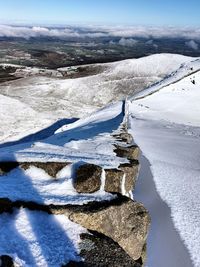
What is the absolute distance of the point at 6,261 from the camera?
8.73 metres

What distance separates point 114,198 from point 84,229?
1.81 meters

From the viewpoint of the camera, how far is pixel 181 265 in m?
13.0

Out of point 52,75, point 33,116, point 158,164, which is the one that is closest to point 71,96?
point 33,116

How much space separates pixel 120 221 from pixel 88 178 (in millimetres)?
1864

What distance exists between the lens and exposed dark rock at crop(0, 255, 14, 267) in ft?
28.2

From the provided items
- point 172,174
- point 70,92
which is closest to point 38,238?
point 172,174

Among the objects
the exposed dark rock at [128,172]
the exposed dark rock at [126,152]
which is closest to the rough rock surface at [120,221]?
the exposed dark rock at [128,172]

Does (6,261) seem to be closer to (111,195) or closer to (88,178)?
(111,195)

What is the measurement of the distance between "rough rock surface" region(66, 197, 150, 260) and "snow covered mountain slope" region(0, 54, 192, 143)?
131 feet

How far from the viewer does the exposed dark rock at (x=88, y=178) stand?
42.2 ft

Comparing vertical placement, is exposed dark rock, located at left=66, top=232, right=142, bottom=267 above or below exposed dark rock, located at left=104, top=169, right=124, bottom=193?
below

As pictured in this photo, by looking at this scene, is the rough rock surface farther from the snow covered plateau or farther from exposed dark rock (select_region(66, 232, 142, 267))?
exposed dark rock (select_region(66, 232, 142, 267))

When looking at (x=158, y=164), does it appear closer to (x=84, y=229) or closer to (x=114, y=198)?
(x=114, y=198)

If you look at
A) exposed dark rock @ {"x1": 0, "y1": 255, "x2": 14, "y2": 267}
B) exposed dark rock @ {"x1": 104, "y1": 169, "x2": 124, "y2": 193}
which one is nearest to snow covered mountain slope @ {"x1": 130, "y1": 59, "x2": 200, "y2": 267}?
exposed dark rock @ {"x1": 104, "y1": 169, "x2": 124, "y2": 193}
